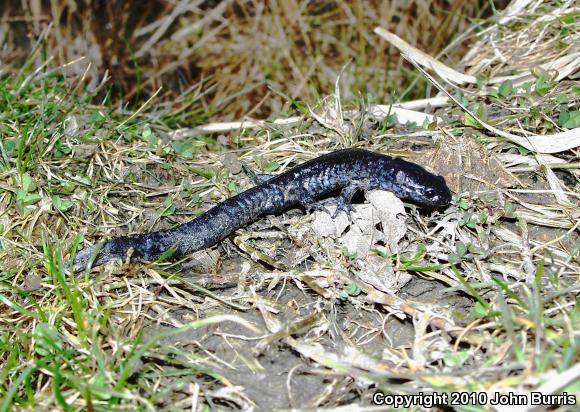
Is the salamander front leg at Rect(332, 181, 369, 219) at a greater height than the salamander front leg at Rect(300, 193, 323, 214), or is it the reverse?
the salamander front leg at Rect(332, 181, 369, 219)

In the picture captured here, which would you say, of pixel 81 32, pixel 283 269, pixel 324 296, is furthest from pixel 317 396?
pixel 81 32

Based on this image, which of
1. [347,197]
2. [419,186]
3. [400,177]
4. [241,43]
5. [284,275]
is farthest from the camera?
[241,43]

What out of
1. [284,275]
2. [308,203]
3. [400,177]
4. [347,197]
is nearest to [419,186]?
[400,177]

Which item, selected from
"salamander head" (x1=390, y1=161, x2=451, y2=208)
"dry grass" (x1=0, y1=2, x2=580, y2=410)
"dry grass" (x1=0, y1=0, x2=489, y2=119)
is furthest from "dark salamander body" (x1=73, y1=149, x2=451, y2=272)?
"dry grass" (x1=0, y1=0, x2=489, y2=119)

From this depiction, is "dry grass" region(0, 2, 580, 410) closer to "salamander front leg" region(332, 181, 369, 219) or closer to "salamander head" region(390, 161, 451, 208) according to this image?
"salamander head" region(390, 161, 451, 208)

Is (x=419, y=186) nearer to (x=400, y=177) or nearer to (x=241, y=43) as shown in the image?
(x=400, y=177)

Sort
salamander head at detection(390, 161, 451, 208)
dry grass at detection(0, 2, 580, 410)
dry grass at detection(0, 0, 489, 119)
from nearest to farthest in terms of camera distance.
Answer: dry grass at detection(0, 2, 580, 410) < salamander head at detection(390, 161, 451, 208) < dry grass at detection(0, 0, 489, 119)

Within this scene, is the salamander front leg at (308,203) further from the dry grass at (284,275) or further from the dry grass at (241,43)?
the dry grass at (241,43)

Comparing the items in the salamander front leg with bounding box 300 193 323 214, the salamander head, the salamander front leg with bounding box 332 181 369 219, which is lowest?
the salamander front leg with bounding box 300 193 323 214
